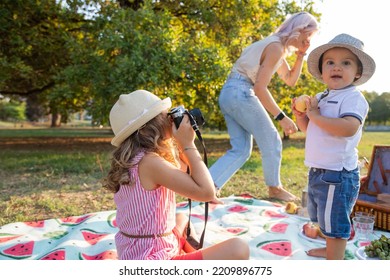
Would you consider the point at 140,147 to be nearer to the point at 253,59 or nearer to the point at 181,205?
the point at 181,205

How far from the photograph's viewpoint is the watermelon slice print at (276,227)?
9.57 feet

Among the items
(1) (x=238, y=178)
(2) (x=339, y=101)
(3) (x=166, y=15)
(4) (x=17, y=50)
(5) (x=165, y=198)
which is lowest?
(1) (x=238, y=178)

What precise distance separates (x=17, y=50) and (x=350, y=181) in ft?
24.1

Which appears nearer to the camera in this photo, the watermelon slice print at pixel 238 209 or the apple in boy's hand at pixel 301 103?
A: the apple in boy's hand at pixel 301 103

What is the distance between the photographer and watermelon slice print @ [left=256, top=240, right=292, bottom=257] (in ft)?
8.25

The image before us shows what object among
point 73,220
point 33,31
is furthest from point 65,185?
point 33,31

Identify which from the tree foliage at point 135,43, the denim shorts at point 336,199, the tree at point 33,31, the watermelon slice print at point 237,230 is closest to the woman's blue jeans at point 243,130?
the watermelon slice print at point 237,230

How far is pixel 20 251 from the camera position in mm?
2438

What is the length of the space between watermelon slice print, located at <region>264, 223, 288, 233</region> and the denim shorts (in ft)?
2.54

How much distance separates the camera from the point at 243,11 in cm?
767

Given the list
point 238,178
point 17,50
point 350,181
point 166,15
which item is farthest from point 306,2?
point 350,181

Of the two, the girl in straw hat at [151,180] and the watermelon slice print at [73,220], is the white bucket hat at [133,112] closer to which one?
the girl in straw hat at [151,180]

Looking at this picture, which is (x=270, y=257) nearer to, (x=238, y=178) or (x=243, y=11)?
(x=238, y=178)
